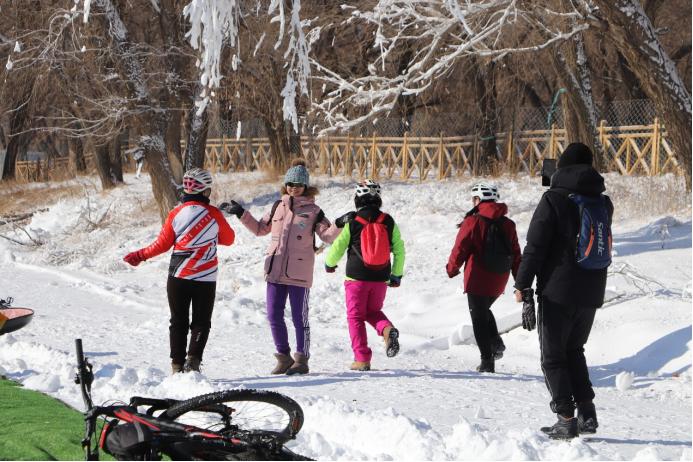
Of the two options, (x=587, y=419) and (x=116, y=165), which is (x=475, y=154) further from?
(x=587, y=419)

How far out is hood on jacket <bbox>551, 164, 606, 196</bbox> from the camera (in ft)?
20.2

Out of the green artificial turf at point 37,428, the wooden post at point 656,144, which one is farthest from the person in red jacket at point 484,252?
the wooden post at point 656,144

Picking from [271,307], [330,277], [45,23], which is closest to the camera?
[271,307]

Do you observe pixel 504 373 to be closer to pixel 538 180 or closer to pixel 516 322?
pixel 516 322

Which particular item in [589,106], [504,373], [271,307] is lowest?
[504,373]

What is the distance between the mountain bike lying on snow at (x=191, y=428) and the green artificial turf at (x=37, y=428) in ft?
4.97

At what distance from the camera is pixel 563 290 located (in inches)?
239

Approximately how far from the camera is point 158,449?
138 inches

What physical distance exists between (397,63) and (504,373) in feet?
66.0

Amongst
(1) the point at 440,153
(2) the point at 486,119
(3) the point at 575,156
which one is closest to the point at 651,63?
(3) the point at 575,156

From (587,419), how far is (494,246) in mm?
2659

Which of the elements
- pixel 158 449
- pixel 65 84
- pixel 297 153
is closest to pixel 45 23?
pixel 65 84

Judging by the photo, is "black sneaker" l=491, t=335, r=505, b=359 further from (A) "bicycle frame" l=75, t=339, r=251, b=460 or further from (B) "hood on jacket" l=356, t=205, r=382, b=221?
(A) "bicycle frame" l=75, t=339, r=251, b=460

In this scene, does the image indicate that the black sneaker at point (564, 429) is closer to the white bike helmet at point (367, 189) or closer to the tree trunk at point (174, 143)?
the white bike helmet at point (367, 189)
